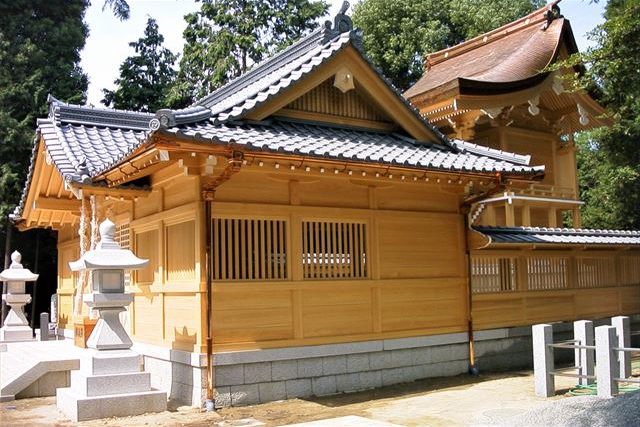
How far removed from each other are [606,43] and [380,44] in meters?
23.6

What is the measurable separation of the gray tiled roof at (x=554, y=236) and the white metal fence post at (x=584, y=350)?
2.45 metres

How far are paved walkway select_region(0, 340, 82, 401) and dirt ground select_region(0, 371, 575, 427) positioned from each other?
304 mm

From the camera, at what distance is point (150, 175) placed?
36.8 feet

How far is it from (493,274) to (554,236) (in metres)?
1.75

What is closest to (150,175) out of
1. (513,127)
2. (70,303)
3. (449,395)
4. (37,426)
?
(37,426)

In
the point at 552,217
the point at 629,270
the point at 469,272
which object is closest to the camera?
the point at 469,272

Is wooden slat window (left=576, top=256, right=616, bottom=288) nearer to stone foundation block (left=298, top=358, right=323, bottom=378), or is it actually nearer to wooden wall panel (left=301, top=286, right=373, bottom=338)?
wooden wall panel (left=301, top=286, right=373, bottom=338)

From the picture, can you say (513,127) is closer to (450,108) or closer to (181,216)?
(450,108)

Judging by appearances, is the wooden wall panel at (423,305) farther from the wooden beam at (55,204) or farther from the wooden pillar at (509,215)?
the wooden beam at (55,204)

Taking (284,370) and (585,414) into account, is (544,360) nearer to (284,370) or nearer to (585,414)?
(585,414)

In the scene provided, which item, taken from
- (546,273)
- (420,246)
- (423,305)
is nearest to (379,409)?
(423,305)

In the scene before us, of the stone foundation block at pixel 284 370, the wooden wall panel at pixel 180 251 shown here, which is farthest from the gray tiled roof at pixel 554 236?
the wooden wall panel at pixel 180 251

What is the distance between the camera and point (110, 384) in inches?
355

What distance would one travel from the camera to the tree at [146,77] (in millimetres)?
28047
